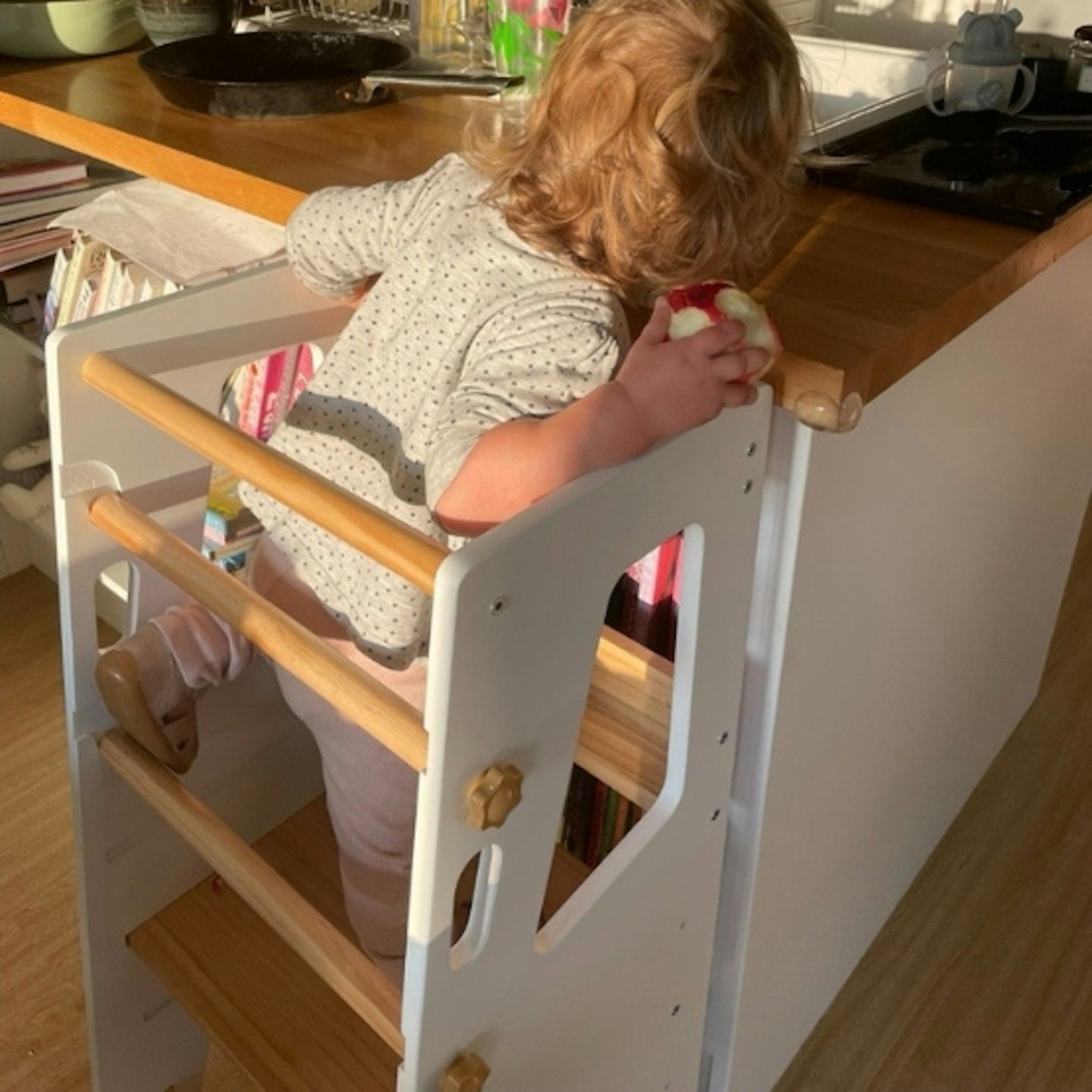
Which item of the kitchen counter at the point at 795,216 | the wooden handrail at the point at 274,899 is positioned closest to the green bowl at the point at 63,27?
the kitchen counter at the point at 795,216

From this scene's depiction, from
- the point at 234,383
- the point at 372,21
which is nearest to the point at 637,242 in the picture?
the point at 234,383

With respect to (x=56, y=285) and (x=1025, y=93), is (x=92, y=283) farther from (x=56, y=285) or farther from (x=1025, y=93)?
(x=1025, y=93)

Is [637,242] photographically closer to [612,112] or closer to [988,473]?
[612,112]

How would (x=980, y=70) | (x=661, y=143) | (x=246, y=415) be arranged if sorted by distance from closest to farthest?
(x=661, y=143), (x=980, y=70), (x=246, y=415)

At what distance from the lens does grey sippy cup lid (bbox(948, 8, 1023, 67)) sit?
1.19 m

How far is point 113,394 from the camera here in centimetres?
81

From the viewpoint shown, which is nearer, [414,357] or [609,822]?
[414,357]

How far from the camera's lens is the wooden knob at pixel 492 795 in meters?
0.67

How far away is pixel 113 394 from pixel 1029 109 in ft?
3.11

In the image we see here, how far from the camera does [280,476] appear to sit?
70cm

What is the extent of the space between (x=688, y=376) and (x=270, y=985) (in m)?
0.72

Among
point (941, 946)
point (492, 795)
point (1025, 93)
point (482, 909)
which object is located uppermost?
point (1025, 93)

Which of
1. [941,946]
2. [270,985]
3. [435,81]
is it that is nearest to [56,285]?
[435,81]

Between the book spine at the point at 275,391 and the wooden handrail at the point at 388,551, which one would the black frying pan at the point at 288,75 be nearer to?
the book spine at the point at 275,391
